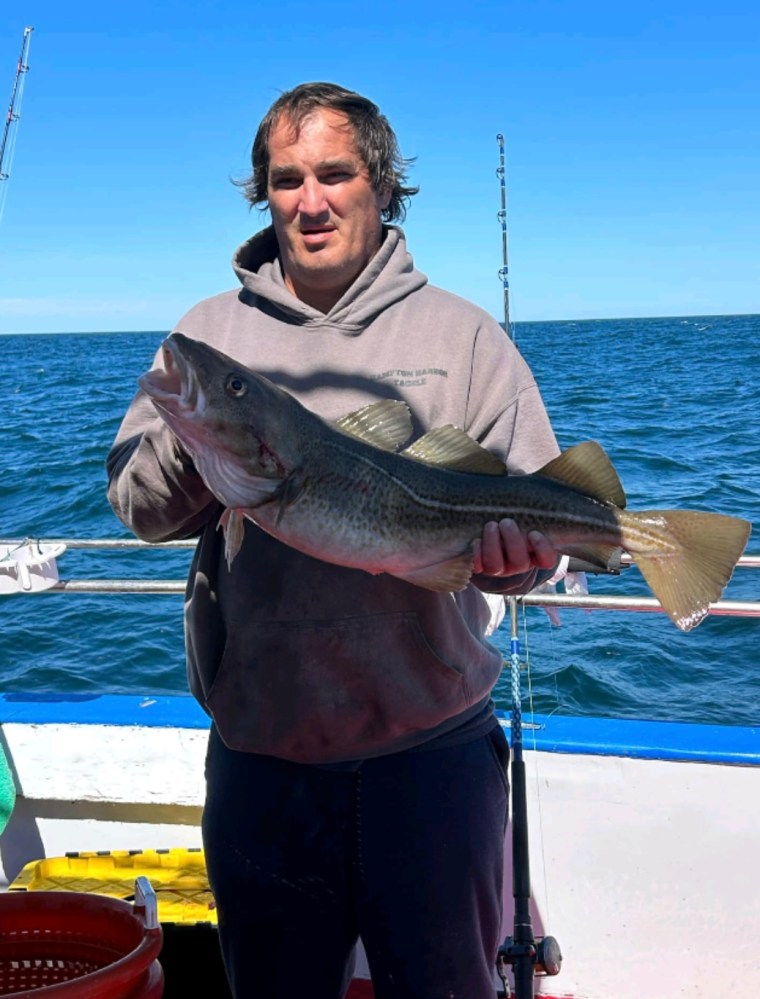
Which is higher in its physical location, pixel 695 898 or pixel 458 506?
pixel 458 506

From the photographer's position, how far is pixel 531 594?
151 inches

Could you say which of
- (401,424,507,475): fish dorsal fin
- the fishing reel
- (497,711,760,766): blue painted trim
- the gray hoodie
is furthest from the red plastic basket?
(497,711,760,766): blue painted trim

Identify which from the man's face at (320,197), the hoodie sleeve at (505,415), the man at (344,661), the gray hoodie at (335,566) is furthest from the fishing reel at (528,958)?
the man's face at (320,197)

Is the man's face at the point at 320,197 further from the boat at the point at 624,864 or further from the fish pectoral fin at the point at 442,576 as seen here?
the boat at the point at 624,864

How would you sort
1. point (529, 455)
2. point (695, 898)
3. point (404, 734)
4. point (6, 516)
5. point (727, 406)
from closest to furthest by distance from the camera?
1. point (404, 734)
2. point (529, 455)
3. point (695, 898)
4. point (6, 516)
5. point (727, 406)

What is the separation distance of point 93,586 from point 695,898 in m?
2.66

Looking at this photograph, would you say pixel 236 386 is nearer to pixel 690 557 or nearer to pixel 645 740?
pixel 690 557

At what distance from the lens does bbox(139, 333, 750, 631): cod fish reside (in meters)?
2.27

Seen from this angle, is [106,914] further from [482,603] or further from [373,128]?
[373,128]

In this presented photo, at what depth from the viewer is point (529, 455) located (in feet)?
8.79

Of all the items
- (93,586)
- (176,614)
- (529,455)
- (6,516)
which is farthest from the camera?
(6,516)

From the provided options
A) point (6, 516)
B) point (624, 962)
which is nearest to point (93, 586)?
point (624, 962)

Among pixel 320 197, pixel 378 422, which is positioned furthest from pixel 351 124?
pixel 378 422

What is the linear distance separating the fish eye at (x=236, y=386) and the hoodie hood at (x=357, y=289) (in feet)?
1.71
